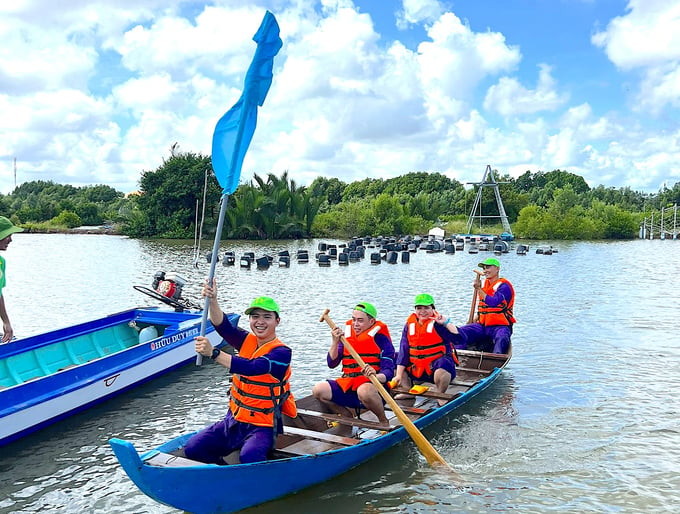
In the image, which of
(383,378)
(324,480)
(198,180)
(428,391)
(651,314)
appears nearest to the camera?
(324,480)

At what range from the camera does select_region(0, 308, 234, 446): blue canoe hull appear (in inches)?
308

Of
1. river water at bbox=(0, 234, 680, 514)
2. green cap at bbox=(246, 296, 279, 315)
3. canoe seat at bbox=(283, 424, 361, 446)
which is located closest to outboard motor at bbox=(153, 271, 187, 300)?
river water at bbox=(0, 234, 680, 514)

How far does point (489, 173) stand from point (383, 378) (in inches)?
2319

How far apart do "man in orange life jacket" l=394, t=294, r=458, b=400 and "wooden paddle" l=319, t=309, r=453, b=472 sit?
136cm

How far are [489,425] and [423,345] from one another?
1.65 meters

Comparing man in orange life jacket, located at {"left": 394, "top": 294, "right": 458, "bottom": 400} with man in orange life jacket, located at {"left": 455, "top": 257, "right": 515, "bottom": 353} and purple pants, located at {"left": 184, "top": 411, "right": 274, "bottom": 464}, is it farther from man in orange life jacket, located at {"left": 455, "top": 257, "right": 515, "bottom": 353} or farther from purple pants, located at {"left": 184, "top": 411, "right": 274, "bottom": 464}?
purple pants, located at {"left": 184, "top": 411, "right": 274, "bottom": 464}

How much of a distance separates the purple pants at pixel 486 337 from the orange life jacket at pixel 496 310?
10cm

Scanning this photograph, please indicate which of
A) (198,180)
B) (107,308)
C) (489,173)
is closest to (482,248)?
(489,173)

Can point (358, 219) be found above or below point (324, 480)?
above

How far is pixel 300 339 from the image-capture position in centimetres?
1450

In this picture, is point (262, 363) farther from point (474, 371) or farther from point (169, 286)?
point (169, 286)

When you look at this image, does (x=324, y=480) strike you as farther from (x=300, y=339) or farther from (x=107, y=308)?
(x=107, y=308)

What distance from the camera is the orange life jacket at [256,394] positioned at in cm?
602

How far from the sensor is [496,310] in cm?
1120
